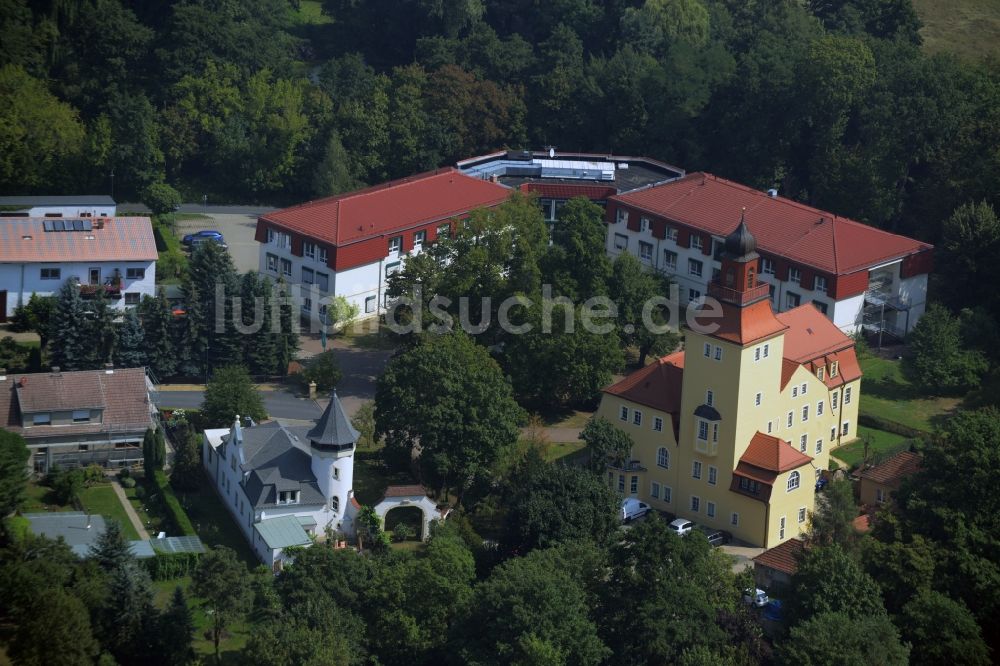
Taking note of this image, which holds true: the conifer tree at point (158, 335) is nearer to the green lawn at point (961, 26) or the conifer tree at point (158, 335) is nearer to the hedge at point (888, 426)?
the hedge at point (888, 426)

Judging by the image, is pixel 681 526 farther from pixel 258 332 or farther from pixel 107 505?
pixel 107 505

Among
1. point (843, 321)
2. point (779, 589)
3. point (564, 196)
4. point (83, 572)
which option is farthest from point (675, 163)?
point (83, 572)

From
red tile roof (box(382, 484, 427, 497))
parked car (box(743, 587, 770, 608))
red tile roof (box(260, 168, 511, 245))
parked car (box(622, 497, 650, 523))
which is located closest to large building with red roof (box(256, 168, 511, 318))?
red tile roof (box(260, 168, 511, 245))

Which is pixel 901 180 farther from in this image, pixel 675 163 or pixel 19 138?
pixel 19 138

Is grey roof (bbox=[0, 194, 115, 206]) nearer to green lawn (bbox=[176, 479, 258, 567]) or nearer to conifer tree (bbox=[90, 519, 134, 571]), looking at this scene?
green lawn (bbox=[176, 479, 258, 567])

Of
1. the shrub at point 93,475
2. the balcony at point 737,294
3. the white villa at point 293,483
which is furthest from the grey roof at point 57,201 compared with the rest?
the balcony at point 737,294
